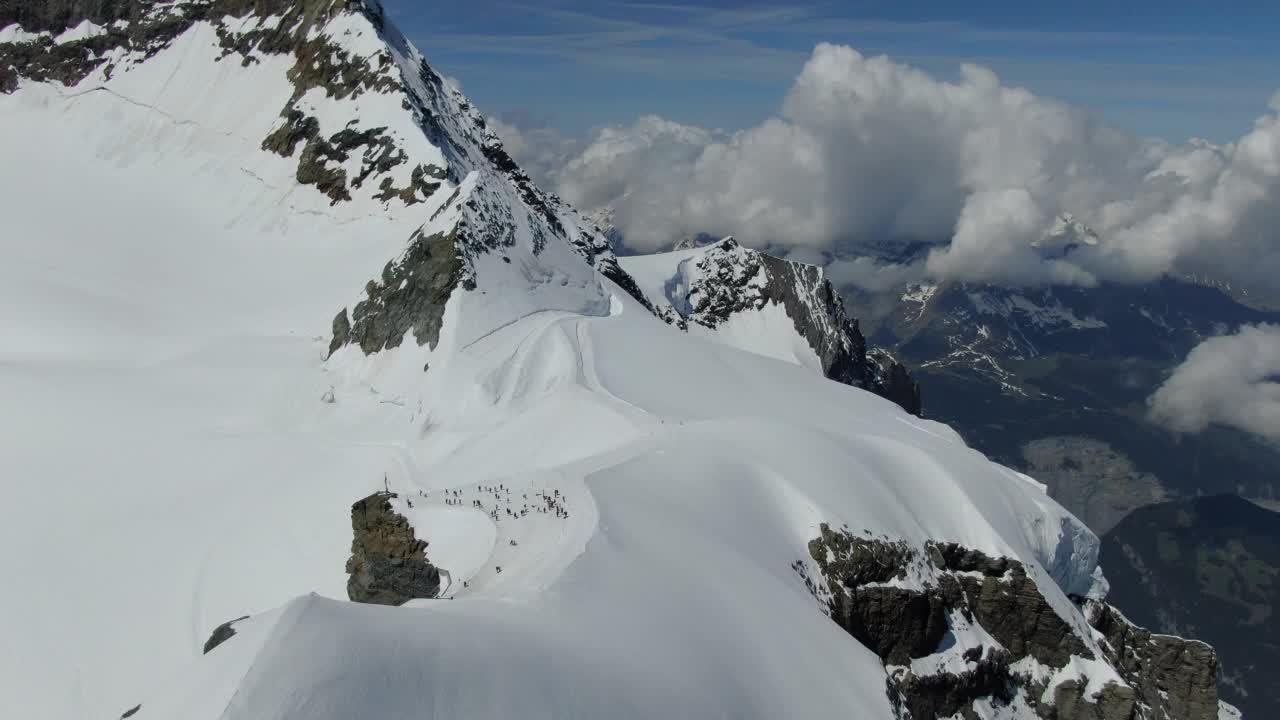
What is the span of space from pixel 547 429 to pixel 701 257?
97793 mm

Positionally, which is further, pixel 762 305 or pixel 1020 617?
pixel 762 305

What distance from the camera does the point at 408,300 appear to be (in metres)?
52.9

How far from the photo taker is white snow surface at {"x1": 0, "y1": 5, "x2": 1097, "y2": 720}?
1675cm

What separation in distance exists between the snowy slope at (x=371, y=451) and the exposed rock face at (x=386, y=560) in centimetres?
72

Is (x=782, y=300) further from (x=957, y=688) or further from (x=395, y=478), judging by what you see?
(x=957, y=688)

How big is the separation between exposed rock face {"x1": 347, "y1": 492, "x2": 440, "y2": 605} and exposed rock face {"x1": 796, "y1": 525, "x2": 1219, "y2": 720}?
44.0 feet

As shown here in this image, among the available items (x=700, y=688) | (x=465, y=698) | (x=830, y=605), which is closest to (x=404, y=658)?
(x=465, y=698)

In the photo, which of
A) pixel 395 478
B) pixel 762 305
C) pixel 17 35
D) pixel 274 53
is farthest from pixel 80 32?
pixel 762 305

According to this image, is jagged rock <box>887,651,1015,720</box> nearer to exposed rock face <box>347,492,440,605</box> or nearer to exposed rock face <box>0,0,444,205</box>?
exposed rock face <box>347,492,440,605</box>

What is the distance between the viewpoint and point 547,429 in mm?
41281


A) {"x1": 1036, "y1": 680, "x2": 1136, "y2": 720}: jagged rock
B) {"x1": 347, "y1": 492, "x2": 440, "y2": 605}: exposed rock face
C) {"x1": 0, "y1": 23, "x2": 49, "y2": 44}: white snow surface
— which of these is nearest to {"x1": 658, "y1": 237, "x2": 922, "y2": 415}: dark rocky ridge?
{"x1": 1036, "y1": 680, "x2": 1136, "y2": 720}: jagged rock

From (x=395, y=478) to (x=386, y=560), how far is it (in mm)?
13963

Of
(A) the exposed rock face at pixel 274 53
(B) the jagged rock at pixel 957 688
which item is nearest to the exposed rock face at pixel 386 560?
(B) the jagged rock at pixel 957 688

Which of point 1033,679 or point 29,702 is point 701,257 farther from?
point 29,702
